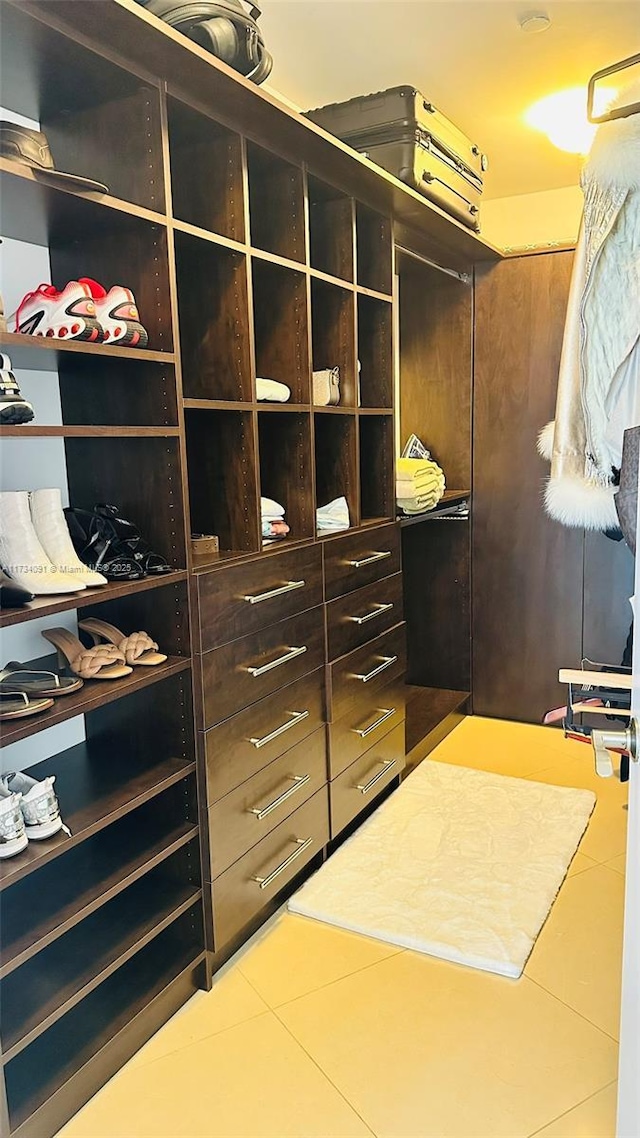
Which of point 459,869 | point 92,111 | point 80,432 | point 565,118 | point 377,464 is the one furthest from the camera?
point 565,118

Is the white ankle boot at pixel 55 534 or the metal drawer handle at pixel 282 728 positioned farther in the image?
the metal drawer handle at pixel 282 728

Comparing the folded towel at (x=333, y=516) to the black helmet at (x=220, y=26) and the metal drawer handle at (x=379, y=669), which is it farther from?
the black helmet at (x=220, y=26)

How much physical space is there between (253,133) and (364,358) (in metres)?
0.97

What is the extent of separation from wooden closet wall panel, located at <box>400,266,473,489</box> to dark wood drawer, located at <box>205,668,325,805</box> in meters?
1.60

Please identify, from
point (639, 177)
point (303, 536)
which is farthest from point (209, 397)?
point (639, 177)

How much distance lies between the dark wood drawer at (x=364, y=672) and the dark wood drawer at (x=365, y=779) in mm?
202

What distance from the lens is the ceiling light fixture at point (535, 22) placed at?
2217mm

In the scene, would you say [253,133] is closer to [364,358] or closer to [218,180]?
[218,180]

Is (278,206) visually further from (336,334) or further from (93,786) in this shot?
(93,786)

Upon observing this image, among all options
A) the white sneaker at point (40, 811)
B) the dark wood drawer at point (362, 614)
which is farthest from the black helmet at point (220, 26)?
the white sneaker at point (40, 811)

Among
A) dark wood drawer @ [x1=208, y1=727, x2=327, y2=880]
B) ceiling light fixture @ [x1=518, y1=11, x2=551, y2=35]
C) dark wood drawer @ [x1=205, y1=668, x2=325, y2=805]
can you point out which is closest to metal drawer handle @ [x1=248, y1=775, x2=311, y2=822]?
dark wood drawer @ [x1=208, y1=727, x2=327, y2=880]

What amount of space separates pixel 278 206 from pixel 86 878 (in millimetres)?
1755

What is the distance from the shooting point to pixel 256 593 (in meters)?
1.97

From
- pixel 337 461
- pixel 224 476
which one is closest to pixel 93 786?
pixel 224 476
